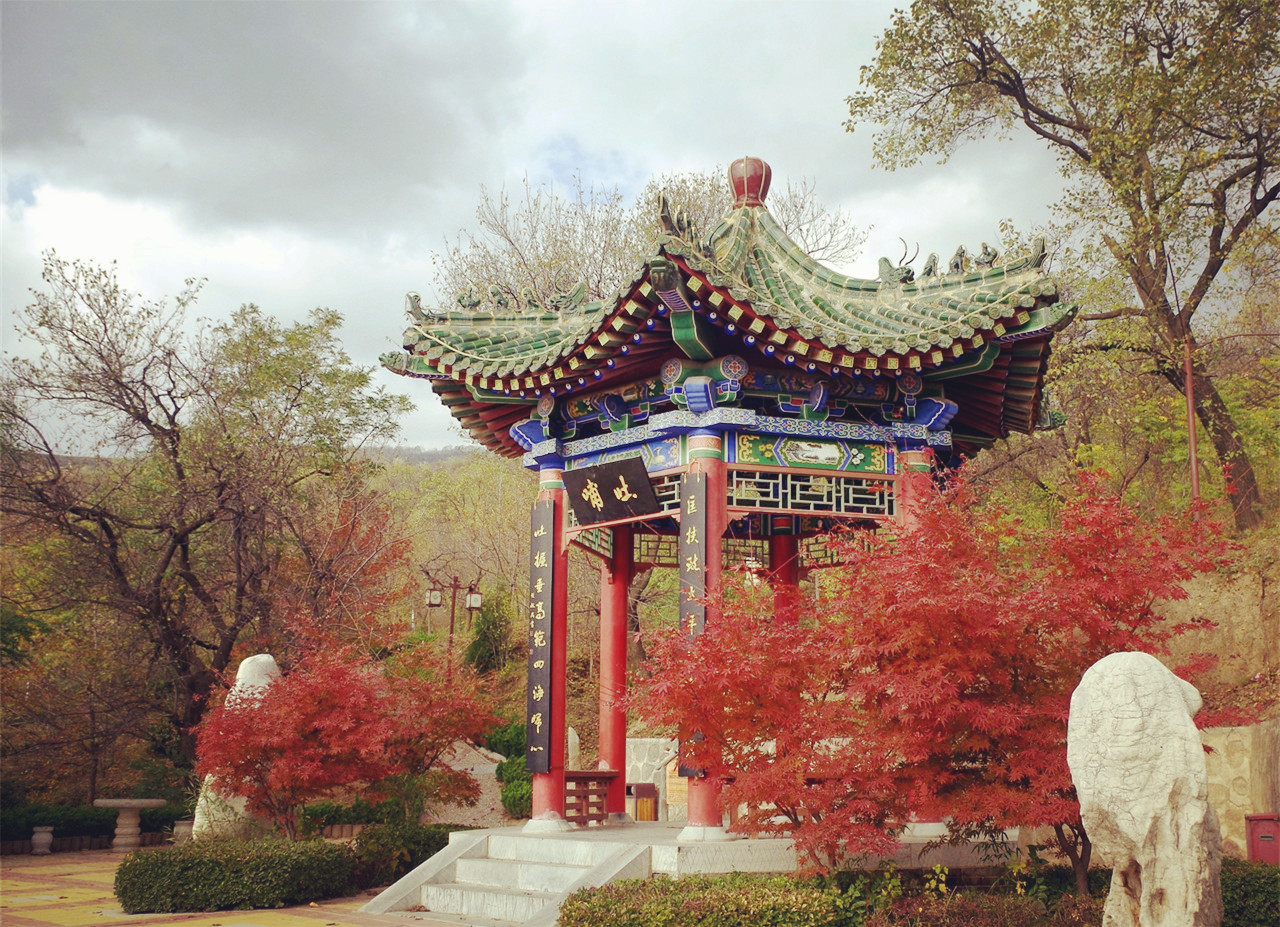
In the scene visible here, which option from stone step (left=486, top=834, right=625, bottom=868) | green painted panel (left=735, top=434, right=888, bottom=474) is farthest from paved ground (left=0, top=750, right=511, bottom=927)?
green painted panel (left=735, top=434, right=888, bottom=474)

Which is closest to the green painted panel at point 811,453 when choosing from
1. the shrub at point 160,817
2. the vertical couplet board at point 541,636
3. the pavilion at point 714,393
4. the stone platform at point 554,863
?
the pavilion at point 714,393

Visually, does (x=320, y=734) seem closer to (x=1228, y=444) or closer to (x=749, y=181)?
(x=749, y=181)

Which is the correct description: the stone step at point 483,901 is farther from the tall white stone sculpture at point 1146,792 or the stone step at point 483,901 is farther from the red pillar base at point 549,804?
the tall white stone sculpture at point 1146,792

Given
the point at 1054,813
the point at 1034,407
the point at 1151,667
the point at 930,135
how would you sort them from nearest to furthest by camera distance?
the point at 1151,667
the point at 1054,813
the point at 1034,407
the point at 930,135

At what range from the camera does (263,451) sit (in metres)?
21.3

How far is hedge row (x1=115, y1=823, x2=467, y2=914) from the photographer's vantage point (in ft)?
34.1

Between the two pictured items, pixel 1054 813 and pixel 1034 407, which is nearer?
pixel 1054 813

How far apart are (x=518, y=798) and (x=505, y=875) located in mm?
9446

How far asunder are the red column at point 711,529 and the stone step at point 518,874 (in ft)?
3.59

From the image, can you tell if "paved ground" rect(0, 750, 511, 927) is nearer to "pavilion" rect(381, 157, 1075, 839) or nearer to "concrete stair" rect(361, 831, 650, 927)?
"concrete stair" rect(361, 831, 650, 927)

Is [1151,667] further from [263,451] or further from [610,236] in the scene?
[610,236]

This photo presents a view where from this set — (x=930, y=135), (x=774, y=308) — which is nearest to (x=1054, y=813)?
(x=774, y=308)

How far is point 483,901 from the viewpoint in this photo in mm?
9633

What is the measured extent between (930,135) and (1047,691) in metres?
13.7
